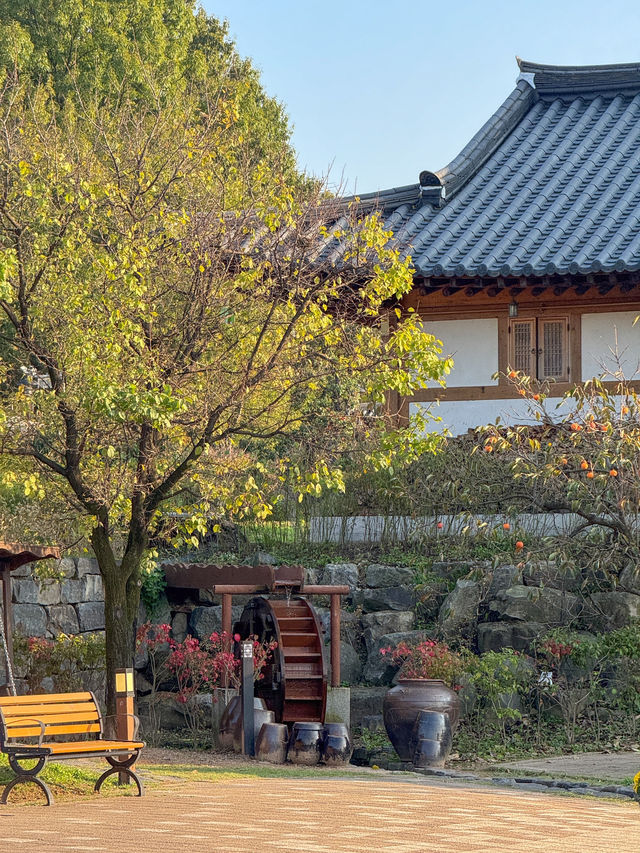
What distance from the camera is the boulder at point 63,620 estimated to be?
15961 mm

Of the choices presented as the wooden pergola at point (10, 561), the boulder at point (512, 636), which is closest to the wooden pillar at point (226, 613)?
the boulder at point (512, 636)

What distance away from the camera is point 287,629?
15.8 m

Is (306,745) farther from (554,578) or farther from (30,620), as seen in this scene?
(554,578)

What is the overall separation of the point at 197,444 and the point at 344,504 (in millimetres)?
6791

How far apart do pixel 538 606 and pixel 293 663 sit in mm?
3157

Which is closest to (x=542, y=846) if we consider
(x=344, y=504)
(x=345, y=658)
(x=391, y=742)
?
(x=391, y=742)

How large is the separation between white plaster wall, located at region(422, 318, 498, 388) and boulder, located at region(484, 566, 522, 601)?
3.45 m

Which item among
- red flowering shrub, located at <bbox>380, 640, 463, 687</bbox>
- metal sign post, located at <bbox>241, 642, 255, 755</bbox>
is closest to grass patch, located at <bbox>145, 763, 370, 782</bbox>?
metal sign post, located at <bbox>241, 642, 255, 755</bbox>

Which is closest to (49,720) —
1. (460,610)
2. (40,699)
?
(40,699)

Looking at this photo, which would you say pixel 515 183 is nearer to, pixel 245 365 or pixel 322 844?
pixel 245 365

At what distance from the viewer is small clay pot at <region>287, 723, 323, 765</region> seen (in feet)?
44.5

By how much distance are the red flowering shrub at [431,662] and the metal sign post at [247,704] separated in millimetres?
1791

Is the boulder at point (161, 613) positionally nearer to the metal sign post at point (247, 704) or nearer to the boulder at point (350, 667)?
the boulder at point (350, 667)

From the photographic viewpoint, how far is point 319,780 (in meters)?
11.6
